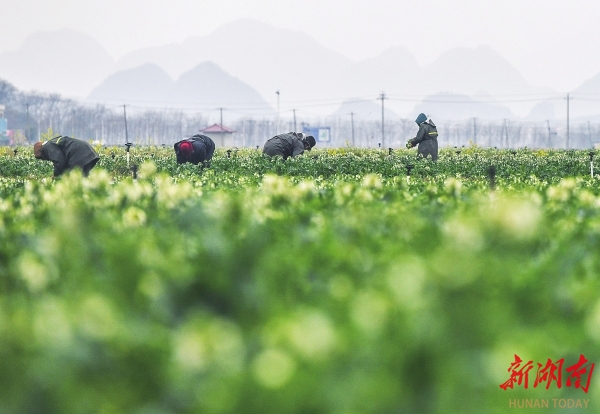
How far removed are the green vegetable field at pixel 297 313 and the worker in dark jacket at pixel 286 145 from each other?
1437 cm

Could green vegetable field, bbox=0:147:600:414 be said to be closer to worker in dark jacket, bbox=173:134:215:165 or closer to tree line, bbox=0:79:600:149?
worker in dark jacket, bbox=173:134:215:165

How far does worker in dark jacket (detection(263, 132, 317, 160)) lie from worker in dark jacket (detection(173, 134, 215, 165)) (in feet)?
4.43

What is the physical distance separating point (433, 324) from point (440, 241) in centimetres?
131

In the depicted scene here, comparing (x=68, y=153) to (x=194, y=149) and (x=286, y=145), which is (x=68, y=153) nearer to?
(x=194, y=149)

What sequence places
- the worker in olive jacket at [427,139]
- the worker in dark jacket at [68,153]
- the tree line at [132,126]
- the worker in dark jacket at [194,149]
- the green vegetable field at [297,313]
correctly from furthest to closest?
1. the tree line at [132,126]
2. the worker in olive jacket at [427,139]
3. the worker in dark jacket at [194,149]
4. the worker in dark jacket at [68,153]
5. the green vegetable field at [297,313]

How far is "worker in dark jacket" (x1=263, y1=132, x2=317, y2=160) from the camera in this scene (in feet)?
59.2

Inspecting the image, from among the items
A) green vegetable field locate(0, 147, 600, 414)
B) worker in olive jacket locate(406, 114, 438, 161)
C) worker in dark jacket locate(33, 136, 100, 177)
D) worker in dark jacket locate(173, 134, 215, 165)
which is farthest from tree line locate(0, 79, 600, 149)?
green vegetable field locate(0, 147, 600, 414)

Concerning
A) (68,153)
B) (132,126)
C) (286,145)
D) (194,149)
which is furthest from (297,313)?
(132,126)

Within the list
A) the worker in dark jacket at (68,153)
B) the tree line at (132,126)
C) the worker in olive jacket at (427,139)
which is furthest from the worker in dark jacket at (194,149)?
the tree line at (132,126)

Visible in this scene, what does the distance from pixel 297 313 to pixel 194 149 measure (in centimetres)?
1536

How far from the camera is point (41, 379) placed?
59.1 inches

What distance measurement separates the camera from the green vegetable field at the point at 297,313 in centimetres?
136

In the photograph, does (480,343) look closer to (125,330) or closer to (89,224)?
(125,330)

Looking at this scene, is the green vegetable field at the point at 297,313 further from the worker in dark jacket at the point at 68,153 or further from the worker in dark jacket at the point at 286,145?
the worker in dark jacket at the point at 286,145
